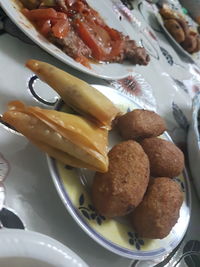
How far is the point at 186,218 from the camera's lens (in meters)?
0.88

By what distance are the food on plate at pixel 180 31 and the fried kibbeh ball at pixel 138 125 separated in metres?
0.85

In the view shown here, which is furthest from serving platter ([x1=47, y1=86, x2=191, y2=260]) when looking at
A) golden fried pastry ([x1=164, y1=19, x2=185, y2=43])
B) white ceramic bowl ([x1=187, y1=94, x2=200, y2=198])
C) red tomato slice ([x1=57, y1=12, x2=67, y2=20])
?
golden fried pastry ([x1=164, y1=19, x2=185, y2=43])

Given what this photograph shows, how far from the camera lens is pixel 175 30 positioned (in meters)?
1.65

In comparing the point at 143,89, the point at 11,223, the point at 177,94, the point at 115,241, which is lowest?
the point at 177,94

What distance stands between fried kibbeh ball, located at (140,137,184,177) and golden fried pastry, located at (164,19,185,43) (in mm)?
926

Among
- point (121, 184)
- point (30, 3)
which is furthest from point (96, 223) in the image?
point (30, 3)

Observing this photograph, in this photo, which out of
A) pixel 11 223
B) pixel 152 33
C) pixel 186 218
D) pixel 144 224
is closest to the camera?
pixel 11 223

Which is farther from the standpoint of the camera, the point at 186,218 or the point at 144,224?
the point at 186,218

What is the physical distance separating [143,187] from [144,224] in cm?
7

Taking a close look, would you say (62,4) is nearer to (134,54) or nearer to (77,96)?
(134,54)

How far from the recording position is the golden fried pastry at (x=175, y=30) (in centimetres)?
165

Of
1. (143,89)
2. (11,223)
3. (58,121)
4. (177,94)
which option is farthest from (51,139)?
(177,94)

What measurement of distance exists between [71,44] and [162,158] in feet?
1.36

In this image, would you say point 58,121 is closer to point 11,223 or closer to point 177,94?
point 11,223
